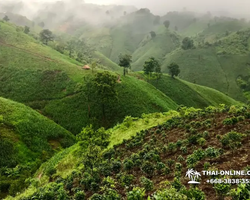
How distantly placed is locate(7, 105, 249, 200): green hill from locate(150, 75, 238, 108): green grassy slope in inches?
2702

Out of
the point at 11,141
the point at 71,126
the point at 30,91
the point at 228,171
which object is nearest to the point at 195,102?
the point at 71,126

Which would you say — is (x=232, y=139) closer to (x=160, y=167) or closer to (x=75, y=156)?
(x=160, y=167)

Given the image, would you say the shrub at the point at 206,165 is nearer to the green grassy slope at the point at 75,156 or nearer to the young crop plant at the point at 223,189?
the young crop plant at the point at 223,189

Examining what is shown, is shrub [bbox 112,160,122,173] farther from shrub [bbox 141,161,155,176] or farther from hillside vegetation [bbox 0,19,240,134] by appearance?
hillside vegetation [bbox 0,19,240,134]

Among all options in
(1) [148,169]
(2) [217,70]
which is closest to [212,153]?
(1) [148,169]

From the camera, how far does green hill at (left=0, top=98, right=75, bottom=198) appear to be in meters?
34.9

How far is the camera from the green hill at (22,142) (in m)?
34.9

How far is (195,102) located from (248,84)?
265 ft

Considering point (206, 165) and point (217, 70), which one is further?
point (217, 70)

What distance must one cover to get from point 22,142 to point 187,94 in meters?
82.4

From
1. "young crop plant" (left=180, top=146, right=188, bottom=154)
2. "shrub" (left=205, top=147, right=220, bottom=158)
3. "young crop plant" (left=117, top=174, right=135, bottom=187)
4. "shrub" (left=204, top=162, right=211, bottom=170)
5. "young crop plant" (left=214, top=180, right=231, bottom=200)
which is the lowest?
"young crop plant" (left=117, top=174, right=135, bottom=187)

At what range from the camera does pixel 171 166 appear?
20.8 meters

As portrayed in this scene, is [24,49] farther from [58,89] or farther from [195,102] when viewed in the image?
[195,102]

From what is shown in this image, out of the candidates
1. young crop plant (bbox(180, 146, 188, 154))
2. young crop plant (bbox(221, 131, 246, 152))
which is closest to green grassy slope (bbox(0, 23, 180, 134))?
young crop plant (bbox(180, 146, 188, 154))
